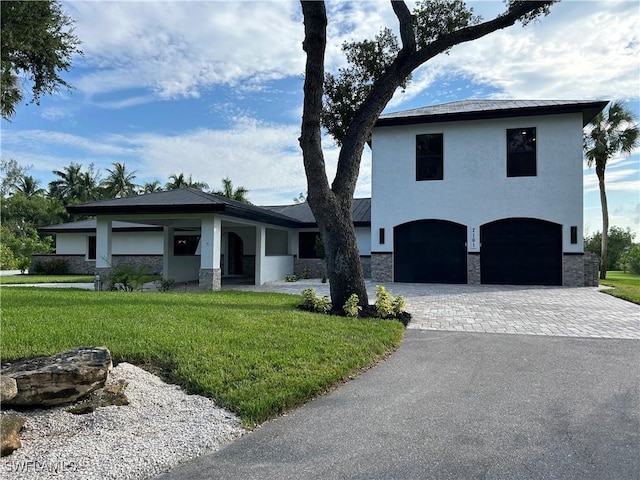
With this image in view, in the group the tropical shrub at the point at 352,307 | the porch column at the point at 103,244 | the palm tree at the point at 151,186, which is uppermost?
the palm tree at the point at 151,186

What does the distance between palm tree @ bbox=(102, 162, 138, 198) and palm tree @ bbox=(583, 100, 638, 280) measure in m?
39.6

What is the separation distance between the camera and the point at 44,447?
302 cm

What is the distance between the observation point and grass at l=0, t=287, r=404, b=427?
13.8 feet

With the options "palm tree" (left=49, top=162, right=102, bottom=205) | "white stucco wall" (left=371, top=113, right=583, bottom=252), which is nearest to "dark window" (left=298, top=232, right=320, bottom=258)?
"white stucco wall" (left=371, top=113, right=583, bottom=252)

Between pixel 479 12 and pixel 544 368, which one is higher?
pixel 479 12

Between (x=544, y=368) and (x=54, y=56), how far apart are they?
14.6 m

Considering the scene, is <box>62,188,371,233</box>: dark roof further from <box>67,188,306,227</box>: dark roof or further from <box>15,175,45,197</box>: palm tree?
<box>15,175,45,197</box>: palm tree

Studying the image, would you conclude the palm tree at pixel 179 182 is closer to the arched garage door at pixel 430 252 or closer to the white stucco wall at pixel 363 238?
the white stucco wall at pixel 363 238

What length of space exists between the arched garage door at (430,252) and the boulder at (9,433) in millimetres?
15116

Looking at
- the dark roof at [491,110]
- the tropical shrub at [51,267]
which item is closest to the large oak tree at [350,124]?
the dark roof at [491,110]

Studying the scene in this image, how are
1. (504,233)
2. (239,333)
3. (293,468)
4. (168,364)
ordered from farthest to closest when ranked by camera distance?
(504,233), (239,333), (168,364), (293,468)

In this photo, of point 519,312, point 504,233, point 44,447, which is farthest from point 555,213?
point 44,447

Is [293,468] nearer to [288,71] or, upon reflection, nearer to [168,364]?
[168,364]

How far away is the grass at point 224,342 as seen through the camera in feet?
13.8
